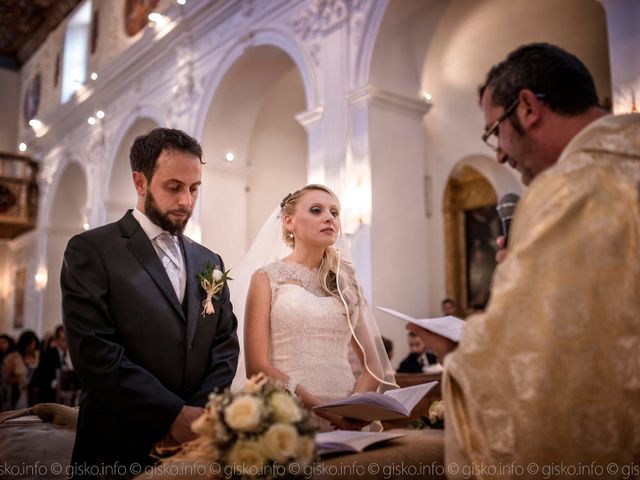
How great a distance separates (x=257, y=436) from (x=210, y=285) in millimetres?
1089

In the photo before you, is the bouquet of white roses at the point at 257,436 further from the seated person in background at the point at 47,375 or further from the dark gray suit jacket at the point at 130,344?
the seated person in background at the point at 47,375

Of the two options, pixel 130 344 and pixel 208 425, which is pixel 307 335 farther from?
pixel 208 425

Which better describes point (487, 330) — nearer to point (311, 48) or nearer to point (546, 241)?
point (546, 241)

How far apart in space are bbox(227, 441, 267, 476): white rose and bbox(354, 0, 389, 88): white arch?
6465 millimetres

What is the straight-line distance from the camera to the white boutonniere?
249 centimetres

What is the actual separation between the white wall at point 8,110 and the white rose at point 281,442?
20102 mm

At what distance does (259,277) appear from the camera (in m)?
3.24

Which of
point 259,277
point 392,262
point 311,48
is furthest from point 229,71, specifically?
point 259,277

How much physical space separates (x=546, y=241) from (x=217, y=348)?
141cm

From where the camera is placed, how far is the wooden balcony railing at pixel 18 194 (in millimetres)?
16891

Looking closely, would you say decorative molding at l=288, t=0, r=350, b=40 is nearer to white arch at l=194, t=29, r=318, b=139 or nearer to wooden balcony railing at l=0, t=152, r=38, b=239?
white arch at l=194, t=29, r=318, b=139

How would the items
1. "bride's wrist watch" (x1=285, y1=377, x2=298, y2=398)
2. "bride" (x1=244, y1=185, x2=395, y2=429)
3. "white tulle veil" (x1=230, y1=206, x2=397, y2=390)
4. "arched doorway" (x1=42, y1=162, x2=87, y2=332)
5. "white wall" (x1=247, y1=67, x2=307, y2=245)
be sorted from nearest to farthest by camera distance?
1. "bride's wrist watch" (x1=285, y1=377, x2=298, y2=398)
2. "bride" (x1=244, y1=185, x2=395, y2=429)
3. "white tulle veil" (x1=230, y1=206, x2=397, y2=390)
4. "white wall" (x1=247, y1=67, x2=307, y2=245)
5. "arched doorway" (x1=42, y1=162, x2=87, y2=332)

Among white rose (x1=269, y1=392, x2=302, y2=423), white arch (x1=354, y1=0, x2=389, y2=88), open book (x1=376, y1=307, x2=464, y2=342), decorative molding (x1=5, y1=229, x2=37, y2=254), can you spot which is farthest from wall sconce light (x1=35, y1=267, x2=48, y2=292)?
white rose (x1=269, y1=392, x2=302, y2=423)

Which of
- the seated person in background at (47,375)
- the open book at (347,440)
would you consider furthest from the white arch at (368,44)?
the open book at (347,440)
